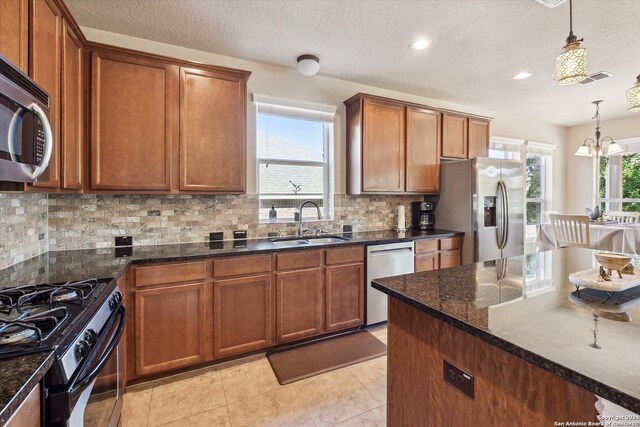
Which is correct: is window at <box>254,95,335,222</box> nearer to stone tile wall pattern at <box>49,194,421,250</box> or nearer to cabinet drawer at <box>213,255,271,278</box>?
stone tile wall pattern at <box>49,194,421,250</box>

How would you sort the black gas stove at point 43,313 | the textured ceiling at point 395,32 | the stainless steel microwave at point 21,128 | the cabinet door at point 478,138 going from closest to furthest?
the black gas stove at point 43,313 < the stainless steel microwave at point 21,128 < the textured ceiling at point 395,32 < the cabinet door at point 478,138

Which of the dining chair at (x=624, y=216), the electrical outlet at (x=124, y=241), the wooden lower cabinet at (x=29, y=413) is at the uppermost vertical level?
the dining chair at (x=624, y=216)

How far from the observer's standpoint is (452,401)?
3.25 feet

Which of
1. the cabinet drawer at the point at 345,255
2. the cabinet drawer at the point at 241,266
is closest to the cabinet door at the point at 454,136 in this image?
the cabinet drawer at the point at 345,255


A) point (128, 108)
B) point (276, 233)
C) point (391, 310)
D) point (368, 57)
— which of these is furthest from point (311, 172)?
A: point (391, 310)

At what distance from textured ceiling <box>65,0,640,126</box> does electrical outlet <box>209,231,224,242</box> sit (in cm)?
171

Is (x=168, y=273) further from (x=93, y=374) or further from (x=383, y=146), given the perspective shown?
(x=383, y=146)

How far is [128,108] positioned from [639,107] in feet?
11.4

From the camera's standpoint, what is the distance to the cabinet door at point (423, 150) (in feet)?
11.5

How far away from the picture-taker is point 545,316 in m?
0.92

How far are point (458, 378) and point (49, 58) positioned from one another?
2500 millimetres

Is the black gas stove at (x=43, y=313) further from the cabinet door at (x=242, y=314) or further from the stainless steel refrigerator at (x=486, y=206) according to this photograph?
the stainless steel refrigerator at (x=486, y=206)

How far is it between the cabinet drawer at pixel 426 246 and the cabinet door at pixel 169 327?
2.16 meters

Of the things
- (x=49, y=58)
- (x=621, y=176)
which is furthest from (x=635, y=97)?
(x=621, y=176)
